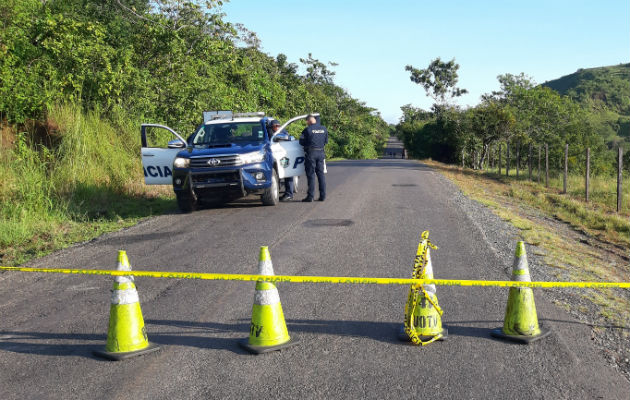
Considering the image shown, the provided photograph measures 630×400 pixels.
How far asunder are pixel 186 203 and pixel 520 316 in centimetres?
813

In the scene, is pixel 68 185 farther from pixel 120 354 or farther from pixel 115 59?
pixel 120 354

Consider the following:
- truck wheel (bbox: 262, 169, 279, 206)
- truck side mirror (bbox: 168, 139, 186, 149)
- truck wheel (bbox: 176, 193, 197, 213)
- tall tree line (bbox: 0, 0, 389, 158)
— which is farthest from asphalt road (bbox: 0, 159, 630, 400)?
tall tree line (bbox: 0, 0, 389, 158)

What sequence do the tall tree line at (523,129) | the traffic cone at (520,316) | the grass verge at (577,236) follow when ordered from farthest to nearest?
the tall tree line at (523,129), the grass verge at (577,236), the traffic cone at (520,316)

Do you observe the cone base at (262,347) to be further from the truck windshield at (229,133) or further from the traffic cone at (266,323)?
the truck windshield at (229,133)

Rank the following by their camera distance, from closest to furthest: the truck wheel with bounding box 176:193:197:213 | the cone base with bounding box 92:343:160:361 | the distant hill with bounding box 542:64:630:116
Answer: the cone base with bounding box 92:343:160:361, the truck wheel with bounding box 176:193:197:213, the distant hill with bounding box 542:64:630:116

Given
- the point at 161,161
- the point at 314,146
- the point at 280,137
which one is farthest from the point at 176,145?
the point at 314,146

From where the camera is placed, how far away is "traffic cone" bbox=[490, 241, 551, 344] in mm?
4578

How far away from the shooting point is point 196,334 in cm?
482

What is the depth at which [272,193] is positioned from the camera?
1176 cm

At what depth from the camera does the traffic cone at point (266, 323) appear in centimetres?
446

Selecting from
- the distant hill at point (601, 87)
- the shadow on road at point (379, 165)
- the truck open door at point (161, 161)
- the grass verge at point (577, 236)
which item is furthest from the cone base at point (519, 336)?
the distant hill at point (601, 87)

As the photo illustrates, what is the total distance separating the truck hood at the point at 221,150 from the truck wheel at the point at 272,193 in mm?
676

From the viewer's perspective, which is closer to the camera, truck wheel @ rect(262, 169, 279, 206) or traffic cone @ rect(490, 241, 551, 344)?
traffic cone @ rect(490, 241, 551, 344)

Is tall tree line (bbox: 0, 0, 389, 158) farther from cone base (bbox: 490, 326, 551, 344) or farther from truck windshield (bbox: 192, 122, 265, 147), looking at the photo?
cone base (bbox: 490, 326, 551, 344)
